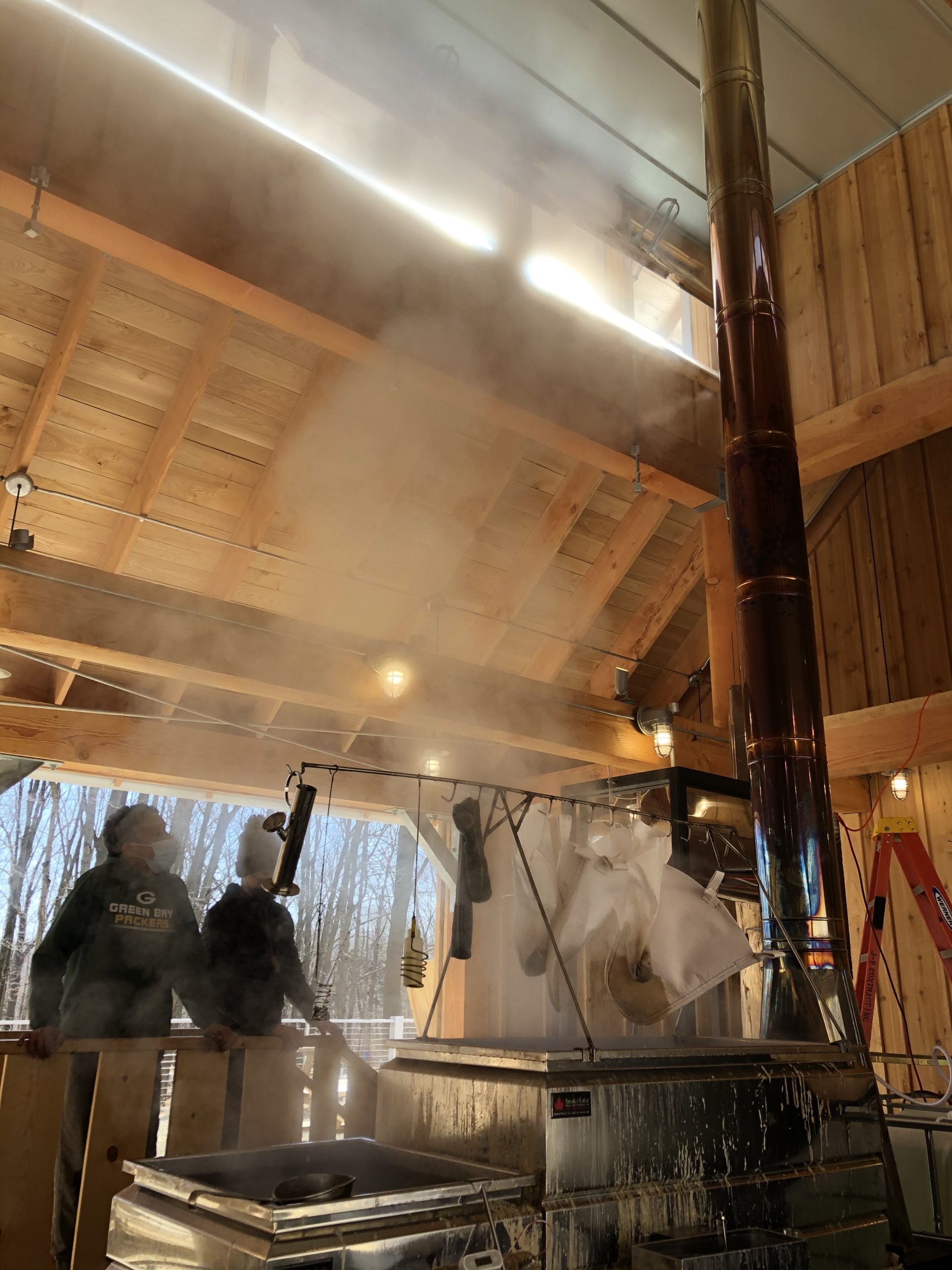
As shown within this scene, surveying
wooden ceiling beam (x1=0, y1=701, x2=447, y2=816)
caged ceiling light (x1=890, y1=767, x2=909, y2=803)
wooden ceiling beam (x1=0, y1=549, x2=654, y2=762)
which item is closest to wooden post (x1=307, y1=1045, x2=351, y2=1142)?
wooden ceiling beam (x1=0, y1=549, x2=654, y2=762)

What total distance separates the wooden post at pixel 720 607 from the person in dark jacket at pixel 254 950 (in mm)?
2232

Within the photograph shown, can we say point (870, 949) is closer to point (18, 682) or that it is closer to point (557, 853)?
point (557, 853)

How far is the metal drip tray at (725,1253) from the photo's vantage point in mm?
1429

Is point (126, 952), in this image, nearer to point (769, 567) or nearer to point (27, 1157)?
point (27, 1157)

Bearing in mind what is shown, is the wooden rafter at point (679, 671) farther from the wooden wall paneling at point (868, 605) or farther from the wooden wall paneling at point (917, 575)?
the wooden wall paneling at point (917, 575)

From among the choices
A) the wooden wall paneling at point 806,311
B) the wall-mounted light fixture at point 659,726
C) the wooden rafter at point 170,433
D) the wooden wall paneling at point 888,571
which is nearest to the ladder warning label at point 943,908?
the wall-mounted light fixture at point 659,726

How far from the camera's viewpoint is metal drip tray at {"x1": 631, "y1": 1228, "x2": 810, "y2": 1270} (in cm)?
143

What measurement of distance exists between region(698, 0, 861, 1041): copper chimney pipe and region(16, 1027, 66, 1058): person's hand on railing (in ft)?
5.61

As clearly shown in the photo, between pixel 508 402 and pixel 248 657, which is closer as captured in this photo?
pixel 508 402

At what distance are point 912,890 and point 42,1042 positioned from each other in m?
3.38

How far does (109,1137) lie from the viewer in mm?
2193

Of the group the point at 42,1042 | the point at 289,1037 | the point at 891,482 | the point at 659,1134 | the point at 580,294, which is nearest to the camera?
the point at 659,1134

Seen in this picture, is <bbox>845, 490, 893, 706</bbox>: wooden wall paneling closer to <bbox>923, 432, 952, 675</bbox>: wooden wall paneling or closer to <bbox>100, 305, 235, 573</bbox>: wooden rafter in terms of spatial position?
<bbox>923, 432, 952, 675</bbox>: wooden wall paneling

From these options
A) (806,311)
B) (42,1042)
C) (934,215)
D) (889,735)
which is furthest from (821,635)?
(42,1042)
